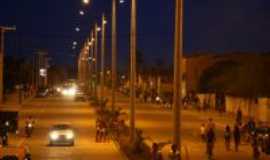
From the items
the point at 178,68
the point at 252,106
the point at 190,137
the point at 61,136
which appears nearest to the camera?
the point at 178,68

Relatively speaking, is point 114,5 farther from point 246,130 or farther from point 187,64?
point 187,64

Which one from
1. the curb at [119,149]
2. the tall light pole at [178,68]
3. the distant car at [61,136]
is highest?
the tall light pole at [178,68]

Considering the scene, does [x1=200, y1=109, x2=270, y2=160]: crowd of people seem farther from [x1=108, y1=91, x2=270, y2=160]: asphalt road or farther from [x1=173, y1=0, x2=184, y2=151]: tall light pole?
[x1=173, y1=0, x2=184, y2=151]: tall light pole

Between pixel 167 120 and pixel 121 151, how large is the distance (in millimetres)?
33322

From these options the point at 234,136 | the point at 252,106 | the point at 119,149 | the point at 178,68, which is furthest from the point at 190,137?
the point at 252,106

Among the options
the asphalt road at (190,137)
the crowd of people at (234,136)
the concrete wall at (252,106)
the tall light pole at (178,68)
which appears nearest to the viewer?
the tall light pole at (178,68)

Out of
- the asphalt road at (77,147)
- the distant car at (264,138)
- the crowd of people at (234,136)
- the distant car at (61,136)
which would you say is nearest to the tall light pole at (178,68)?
the crowd of people at (234,136)

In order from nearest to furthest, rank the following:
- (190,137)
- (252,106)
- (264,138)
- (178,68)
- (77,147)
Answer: (178,68), (264,138), (77,147), (190,137), (252,106)

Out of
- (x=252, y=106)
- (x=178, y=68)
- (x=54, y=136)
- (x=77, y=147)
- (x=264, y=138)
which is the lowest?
(x=77, y=147)

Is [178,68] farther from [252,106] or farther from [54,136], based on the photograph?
[252,106]

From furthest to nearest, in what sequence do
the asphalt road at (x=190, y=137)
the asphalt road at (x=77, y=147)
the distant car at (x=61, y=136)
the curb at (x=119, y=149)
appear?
the distant car at (x=61, y=136) < the asphalt road at (x=190, y=137) < the asphalt road at (x=77, y=147) < the curb at (x=119, y=149)

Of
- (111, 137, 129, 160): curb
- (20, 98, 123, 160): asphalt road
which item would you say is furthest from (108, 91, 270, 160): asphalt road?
(20, 98, 123, 160): asphalt road

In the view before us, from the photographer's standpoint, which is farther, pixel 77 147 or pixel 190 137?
pixel 190 137

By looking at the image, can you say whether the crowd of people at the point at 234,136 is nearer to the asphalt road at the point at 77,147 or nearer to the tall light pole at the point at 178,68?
the asphalt road at the point at 77,147
